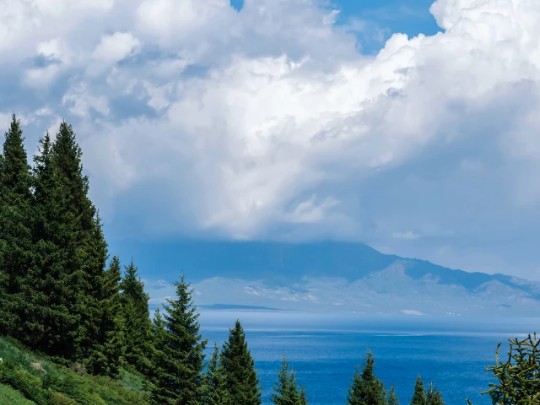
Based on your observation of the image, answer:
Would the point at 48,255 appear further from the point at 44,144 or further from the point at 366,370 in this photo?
the point at 366,370

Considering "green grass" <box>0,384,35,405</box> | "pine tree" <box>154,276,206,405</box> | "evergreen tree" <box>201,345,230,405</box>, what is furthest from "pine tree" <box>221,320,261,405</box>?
"green grass" <box>0,384,35,405</box>

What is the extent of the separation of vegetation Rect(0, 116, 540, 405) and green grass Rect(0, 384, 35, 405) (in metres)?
0.05

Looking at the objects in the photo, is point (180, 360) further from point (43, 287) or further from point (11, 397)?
point (11, 397)

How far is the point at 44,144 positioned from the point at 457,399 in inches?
5141

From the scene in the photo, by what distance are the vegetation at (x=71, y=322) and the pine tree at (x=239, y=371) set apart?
0.30 ft

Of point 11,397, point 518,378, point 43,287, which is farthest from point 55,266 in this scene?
point 518,378

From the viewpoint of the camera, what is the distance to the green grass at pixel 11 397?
25812mm

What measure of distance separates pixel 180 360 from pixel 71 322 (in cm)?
818

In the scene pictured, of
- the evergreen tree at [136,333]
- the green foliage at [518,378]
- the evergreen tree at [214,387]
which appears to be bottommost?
the evergreen tree at [214,387]

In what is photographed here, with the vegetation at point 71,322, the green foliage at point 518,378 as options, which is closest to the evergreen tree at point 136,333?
the vegetation at point 71,322

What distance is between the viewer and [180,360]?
4853cm

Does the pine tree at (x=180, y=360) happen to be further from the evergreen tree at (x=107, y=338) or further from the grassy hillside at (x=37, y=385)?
the evergreen tree at (x=107, y=338)

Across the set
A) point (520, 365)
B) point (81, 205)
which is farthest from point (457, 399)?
point (520, 365)

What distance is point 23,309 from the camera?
143 feet
